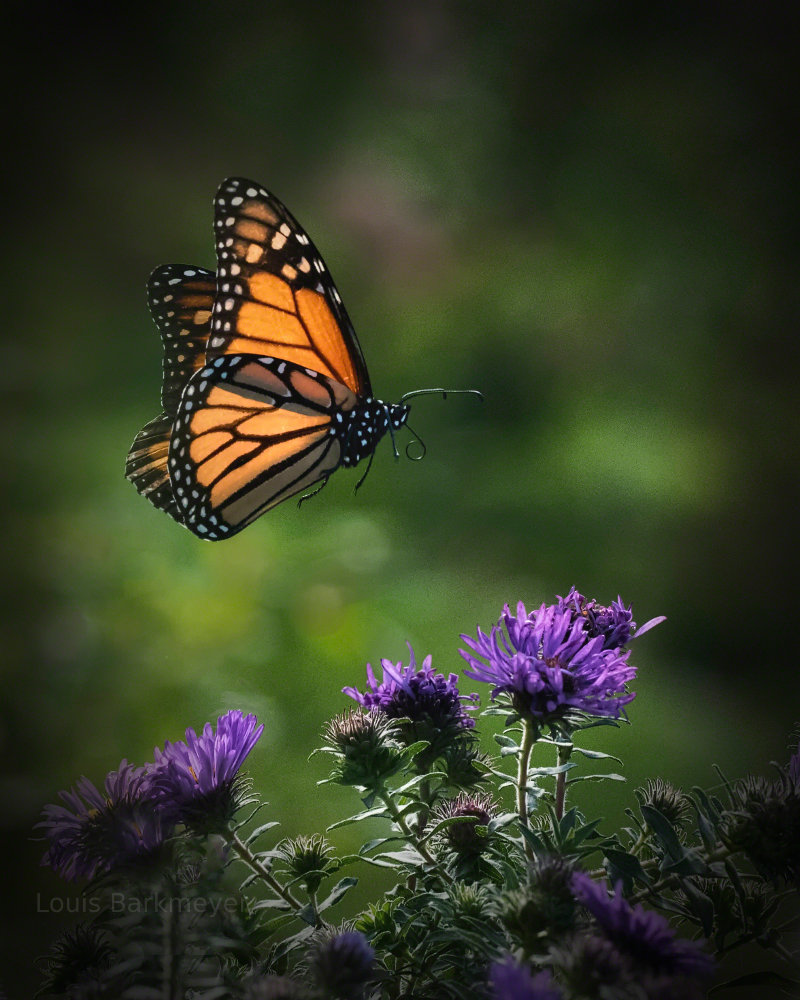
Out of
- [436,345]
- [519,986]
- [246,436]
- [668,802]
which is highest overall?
[436,345]

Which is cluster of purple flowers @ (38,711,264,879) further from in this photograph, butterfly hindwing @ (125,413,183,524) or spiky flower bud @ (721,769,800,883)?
butterfly hindwing @ (125,413,183,524)

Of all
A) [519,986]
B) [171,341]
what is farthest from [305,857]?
[171,341]

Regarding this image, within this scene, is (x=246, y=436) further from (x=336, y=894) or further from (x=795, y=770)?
(x=795, y=770)

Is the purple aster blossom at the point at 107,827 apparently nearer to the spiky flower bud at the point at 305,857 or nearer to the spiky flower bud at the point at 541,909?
the spiky flower bud at the point at 305,857

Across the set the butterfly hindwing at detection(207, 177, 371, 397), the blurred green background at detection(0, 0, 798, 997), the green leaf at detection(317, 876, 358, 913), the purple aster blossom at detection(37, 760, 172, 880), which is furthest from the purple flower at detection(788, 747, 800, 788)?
the blurred green background at detection(0, 0, 798, 997)

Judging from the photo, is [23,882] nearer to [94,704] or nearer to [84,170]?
[94,704]

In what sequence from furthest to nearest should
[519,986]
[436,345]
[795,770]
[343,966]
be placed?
[436,345]
[795,770]
[343,966]
[519,986]

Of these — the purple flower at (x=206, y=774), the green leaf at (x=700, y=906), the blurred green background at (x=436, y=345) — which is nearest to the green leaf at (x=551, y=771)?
the green leaf at (x=700, y=906)

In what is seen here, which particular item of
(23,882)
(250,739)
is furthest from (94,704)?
(250,739)

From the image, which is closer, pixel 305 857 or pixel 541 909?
pixel 541 909
